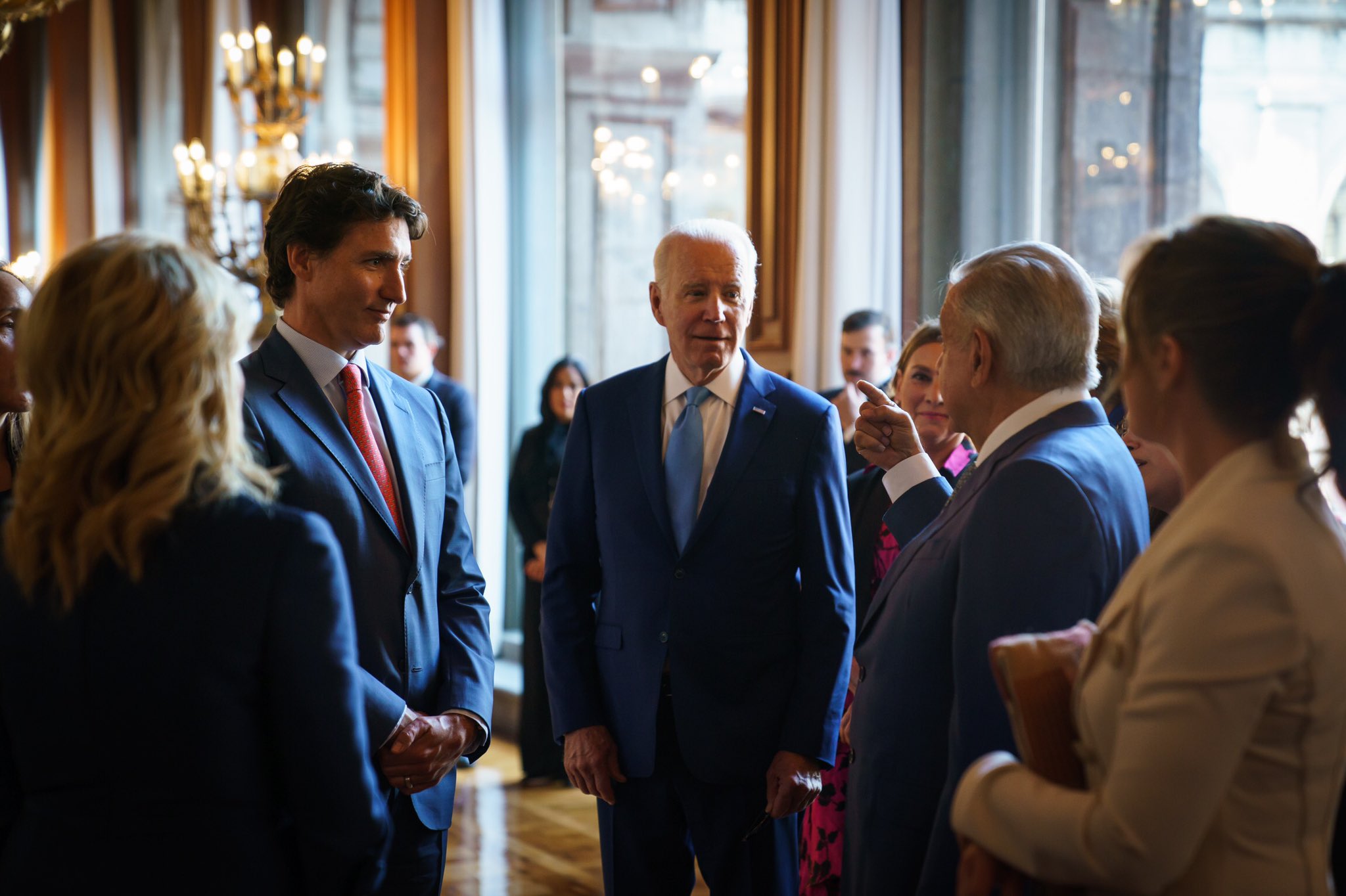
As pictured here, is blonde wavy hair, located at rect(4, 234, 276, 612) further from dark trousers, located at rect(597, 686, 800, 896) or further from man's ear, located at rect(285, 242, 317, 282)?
dark trousers, located at rect(597, 686, 800, 896)

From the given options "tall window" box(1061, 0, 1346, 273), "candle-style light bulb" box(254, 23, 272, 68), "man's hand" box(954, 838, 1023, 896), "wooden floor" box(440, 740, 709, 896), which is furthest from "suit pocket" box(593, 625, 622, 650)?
"candle-style light bulb" box(254, 23, 272, 68)

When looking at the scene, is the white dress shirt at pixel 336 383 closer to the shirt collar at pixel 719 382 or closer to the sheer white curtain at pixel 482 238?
the shirt collar at pixel 719 382

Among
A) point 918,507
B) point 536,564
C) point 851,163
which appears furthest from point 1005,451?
Result: point 536,564

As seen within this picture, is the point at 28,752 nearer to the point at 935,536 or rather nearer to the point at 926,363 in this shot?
the point at 935,536

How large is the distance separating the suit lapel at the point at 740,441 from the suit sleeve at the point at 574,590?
250 mm

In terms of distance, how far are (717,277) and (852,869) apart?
1100 mm

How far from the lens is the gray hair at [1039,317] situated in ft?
5.69

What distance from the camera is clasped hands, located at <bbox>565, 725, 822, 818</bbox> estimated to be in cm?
216

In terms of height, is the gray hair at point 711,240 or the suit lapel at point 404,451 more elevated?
the gray hair at point 711,240

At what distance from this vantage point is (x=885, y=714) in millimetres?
1780

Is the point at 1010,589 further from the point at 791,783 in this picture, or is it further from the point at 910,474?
the point at 791,783

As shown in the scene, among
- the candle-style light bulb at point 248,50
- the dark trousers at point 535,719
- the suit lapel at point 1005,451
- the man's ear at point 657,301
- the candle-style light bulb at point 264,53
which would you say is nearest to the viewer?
the suit lapel at point 1005,451

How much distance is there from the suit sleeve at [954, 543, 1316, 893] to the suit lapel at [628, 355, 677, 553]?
46.8 inches

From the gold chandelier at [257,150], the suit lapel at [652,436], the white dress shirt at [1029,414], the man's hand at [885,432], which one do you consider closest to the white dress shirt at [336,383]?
the suit lapel at [652,436]
